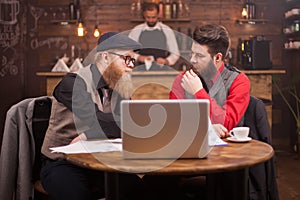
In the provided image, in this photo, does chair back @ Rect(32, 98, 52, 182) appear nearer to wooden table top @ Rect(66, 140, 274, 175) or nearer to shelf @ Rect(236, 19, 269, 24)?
wooden table top @ Rect(66, 140, 274, 175)

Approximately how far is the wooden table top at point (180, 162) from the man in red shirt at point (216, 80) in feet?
1.73

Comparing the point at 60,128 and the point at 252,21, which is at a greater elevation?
the point at 252,21

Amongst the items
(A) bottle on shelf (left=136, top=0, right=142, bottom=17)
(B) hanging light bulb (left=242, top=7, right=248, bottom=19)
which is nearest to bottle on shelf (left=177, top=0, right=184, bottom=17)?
(A) bottle on shelf (left=136, top=0, right=142, bottom=17)

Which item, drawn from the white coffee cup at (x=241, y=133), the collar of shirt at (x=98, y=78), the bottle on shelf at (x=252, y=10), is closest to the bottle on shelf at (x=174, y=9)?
the bottle on shelf at (x=252, y=10)

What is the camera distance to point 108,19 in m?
6.58

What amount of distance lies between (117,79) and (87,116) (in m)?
0.31

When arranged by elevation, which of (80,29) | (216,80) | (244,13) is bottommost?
(216,80)

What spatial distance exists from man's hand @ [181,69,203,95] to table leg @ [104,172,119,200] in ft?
2.87

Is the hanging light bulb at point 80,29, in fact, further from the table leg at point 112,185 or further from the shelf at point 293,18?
the table leg at point 112,185

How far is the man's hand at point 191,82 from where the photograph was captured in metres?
2.51

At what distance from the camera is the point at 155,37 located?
6488 mm

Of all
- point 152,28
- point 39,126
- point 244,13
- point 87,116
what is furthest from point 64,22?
point 87,116

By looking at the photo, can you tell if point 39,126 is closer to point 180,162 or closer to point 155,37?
point 180,162

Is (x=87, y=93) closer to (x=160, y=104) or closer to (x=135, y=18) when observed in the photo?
(x=160, y=104)
